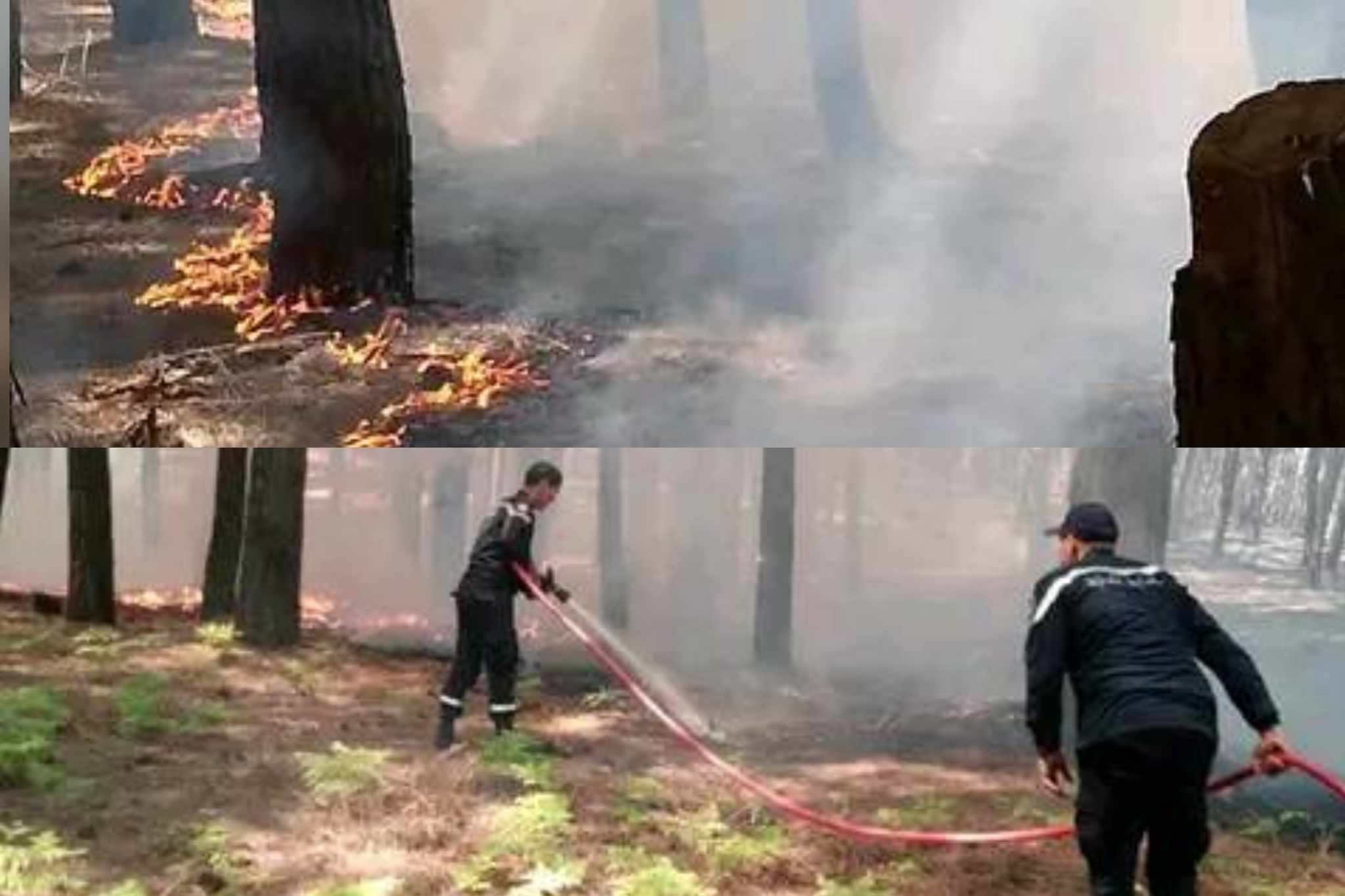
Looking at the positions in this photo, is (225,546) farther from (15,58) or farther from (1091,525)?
(1091,525)

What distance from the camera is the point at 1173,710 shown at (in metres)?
3.23

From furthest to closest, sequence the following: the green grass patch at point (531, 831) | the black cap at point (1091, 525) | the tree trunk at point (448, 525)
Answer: the tree trunk at point (448, 525) < the green grass patch at point (531, 831) < the black cap at point (1091, 525)

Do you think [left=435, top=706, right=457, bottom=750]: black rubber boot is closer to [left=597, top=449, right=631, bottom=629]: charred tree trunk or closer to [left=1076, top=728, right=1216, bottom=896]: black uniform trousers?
[left=597, top=449, right=631, bottom=629]: charred tree trunk

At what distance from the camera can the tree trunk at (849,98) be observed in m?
4.18

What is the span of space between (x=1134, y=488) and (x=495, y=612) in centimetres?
226

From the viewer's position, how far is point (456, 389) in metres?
3.79

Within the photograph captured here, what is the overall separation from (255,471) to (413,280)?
1.84 metres

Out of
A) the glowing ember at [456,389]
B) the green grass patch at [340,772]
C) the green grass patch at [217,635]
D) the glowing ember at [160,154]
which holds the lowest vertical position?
the green grass patch at [340,772]

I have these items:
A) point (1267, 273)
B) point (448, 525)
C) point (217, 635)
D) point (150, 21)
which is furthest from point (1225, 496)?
point (217, 635)

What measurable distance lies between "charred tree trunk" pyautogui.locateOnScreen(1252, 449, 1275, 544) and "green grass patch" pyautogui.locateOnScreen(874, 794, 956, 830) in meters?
1.46

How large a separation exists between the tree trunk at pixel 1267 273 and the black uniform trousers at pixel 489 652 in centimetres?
290

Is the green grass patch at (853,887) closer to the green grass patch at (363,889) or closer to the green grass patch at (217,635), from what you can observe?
the green grass patch at (363,889)

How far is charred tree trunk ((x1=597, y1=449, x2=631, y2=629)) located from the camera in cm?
607

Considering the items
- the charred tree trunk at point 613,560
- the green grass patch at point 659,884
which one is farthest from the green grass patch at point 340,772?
the charred tree trunk at point 613,560
